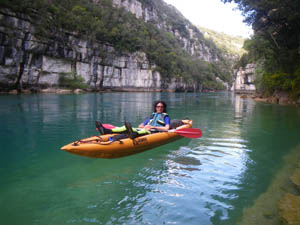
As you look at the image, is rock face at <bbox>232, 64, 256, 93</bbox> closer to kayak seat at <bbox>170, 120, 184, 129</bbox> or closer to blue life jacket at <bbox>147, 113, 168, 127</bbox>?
kayak seat at <bbox>170, 120, 184, 129</bbox>

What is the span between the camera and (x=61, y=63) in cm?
Answer: 3759

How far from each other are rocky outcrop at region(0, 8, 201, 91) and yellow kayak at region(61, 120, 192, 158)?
1129 inches

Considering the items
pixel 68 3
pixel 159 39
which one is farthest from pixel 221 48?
pixel 68 3

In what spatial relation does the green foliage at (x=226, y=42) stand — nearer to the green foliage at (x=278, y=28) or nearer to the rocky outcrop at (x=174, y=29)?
the rocky outcrop at (x=174, y=29)

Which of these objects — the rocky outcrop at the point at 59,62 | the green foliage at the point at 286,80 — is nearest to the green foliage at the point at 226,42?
the rocky outcrop at the point at 59,62

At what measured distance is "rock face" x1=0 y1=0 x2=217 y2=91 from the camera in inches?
1096

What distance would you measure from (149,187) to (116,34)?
51450 mm

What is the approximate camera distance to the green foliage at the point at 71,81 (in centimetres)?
3746

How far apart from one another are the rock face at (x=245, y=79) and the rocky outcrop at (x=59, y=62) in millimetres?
21052

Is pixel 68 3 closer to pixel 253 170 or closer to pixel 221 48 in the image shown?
pixel 253 170

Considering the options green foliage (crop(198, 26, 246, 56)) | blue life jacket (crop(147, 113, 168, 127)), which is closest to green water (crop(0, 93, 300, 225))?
blue life jacket (crop(147, 113, 168, 127))

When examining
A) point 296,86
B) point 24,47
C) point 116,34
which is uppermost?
point 116,34

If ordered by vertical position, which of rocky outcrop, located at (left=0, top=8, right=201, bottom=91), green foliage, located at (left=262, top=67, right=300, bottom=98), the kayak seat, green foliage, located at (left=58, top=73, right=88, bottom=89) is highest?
rocky outcrop, located at (left=0, top=8, right=201, bottom=91)

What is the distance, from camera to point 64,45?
38344mm
